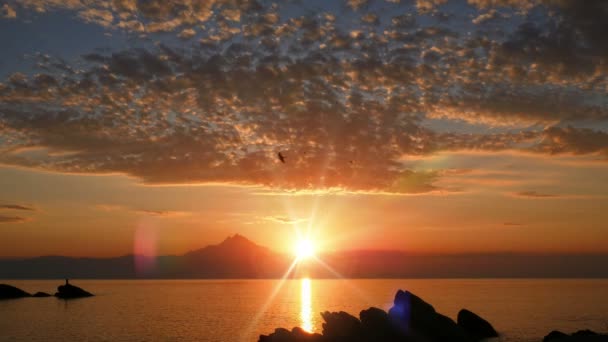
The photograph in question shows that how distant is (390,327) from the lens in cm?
5181

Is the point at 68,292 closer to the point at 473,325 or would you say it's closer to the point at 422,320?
the point at 473,325

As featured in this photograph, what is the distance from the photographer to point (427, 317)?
56.1 m

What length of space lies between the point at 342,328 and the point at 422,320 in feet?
30.5

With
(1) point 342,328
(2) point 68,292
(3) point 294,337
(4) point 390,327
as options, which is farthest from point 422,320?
(2) point 68,292

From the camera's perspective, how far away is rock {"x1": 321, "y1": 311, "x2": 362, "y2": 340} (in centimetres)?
5153

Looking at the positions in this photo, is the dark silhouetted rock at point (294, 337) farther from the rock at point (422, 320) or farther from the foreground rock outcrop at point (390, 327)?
the rock at point (422, 320)

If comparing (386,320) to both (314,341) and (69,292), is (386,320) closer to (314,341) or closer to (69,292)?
(314,341)

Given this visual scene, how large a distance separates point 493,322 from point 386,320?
5189 centimetres

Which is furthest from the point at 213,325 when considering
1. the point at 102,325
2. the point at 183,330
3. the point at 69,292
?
the point at 69,292

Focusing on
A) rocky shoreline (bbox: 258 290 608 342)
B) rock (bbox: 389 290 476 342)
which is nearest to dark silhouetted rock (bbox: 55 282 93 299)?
rocky shoreline (bbox: 258 290 608 342)

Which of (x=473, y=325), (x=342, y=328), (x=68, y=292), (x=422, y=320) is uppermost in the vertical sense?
(x=68, y=292)

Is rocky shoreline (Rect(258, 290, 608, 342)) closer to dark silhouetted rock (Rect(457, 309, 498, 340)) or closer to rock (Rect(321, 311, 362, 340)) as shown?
rock (Rect(321, 311, 362, 340))

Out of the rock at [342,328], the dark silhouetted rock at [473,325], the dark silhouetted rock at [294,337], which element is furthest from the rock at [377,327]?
the dark silhouetted rock at [473,325]

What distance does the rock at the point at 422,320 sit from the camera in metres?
54.7
